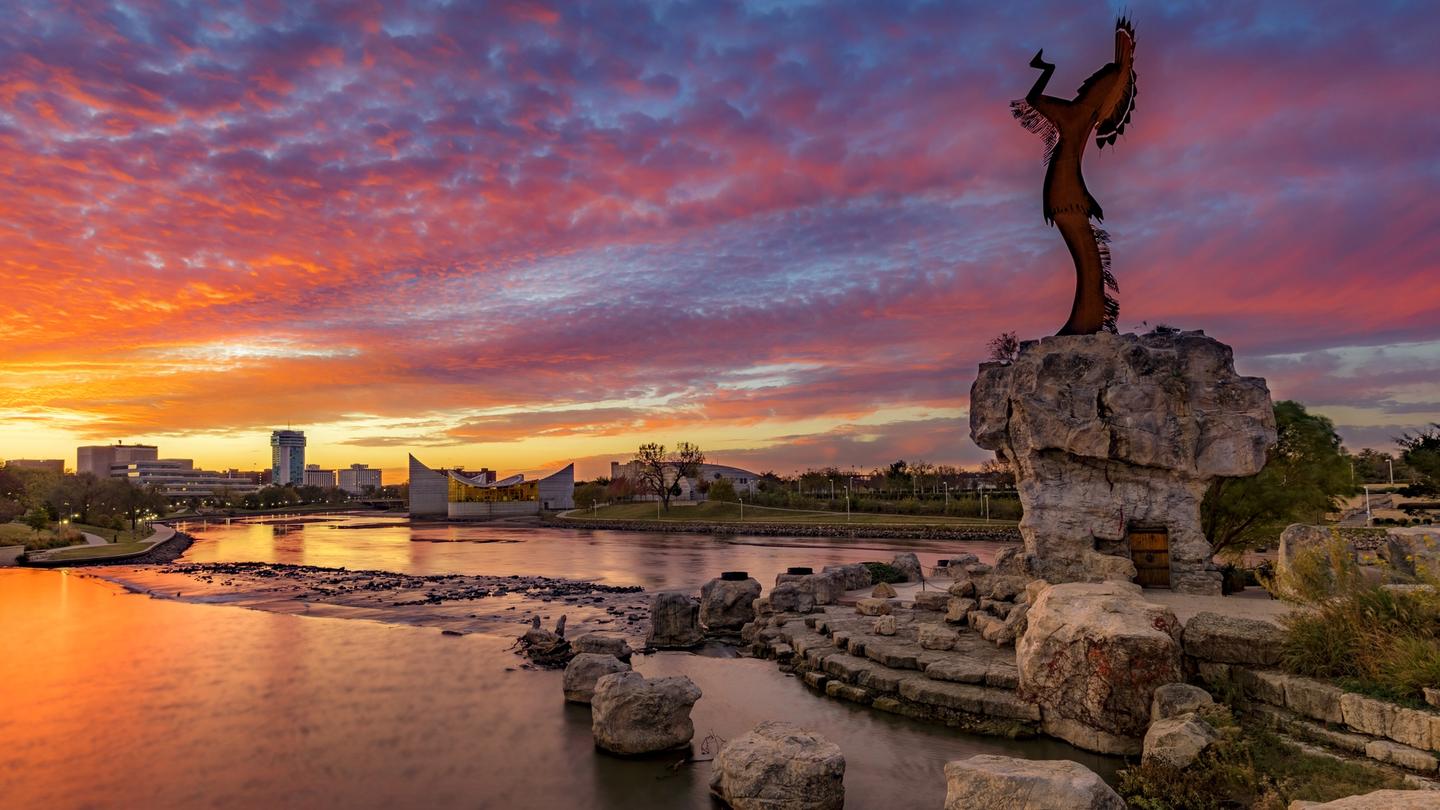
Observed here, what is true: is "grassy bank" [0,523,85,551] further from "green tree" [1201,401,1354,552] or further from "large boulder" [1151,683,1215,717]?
"green tree" [1201,401,1354,552]

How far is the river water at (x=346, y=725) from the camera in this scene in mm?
9961

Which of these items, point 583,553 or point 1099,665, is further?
point 583,553

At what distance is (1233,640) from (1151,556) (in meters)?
5.82

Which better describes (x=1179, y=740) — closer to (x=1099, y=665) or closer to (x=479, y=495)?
(x=1099, y=665)

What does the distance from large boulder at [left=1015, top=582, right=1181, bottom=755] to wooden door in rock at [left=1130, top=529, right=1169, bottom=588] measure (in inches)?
214

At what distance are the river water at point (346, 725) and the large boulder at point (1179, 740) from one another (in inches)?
38.7

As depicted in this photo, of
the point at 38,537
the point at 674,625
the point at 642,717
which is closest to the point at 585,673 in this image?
the point at 642,717

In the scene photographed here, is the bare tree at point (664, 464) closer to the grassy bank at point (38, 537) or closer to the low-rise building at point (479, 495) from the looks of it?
the low-rise building at point (479, 495)

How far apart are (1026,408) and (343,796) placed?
45.9 feet

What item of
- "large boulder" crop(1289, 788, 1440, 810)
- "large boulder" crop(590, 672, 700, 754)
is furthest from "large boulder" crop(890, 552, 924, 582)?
"large boulder" crop(1289, 788, 1440, 810)

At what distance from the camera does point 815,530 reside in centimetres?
5928

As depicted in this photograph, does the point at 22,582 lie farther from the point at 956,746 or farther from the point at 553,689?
the point at 956,746

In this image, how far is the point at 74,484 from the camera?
2749 inches

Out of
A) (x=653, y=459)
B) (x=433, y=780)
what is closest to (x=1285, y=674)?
(x=433, y=780)
